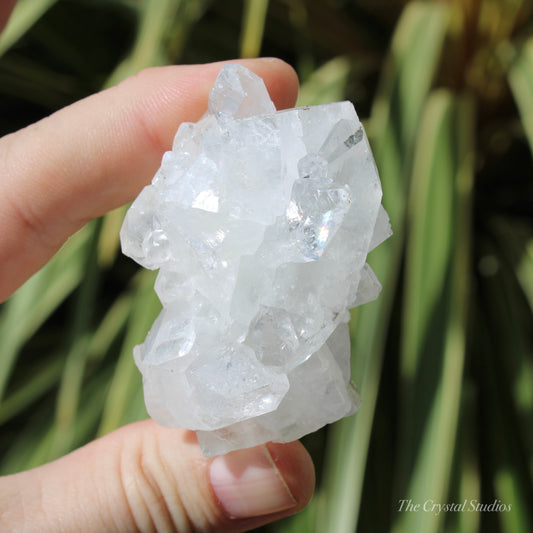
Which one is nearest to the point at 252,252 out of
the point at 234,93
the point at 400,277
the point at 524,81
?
the point at 234,93

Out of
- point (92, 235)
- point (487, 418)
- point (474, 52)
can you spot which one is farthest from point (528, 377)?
point (92, 235)

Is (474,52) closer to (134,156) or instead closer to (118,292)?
(134,156)

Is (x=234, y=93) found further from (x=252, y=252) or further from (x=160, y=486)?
(x=160, y=486)

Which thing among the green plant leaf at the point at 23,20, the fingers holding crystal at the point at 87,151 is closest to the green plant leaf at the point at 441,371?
the fingers holding crystal at the point at 87,151

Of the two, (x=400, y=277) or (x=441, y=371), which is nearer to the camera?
(x=441, y=371)

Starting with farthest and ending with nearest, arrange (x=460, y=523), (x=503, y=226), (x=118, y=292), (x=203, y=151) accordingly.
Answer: (x=118, y=292) → (x=503, y=226) → (x=460, y=523) → (x=203, y=151)
